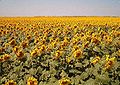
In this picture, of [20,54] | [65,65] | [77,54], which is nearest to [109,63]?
[77,54]

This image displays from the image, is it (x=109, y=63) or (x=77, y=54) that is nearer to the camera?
(x=109, y=63)

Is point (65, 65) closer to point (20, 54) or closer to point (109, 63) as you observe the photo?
Result: point (20, 54)

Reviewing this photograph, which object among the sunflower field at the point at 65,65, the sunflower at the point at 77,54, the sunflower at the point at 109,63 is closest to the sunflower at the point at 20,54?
the sunflower field at the point at 65,65

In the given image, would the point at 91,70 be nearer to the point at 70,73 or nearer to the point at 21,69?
the point at 70,73

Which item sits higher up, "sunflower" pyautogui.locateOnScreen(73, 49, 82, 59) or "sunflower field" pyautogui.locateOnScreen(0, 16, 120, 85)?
"sunflower" pyautogui.locateOnScreen(73, 49, 82, 59)

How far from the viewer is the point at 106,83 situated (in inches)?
196

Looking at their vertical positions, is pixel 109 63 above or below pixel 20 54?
above

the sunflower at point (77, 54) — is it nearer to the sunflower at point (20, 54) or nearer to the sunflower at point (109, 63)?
the sunflower at point (109, 63)

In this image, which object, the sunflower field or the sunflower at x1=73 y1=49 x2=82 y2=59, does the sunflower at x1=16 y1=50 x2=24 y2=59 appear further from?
the sunflower at x1=73 y1=49 x2=82 y2=59

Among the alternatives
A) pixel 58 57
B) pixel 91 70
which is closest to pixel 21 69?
pixel 58 57

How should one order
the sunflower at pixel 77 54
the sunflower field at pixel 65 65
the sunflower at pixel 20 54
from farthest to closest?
the sunflower at pixel 20 54 → the sunflower at pixel 77 54 → the sunflower field at pixel 65 65

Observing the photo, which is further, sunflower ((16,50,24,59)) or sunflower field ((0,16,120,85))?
sunflower ((16,50,24,59))

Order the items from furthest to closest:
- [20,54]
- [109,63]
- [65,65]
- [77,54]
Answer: [20,54] → [65,65] → [77,54] → [109,63]

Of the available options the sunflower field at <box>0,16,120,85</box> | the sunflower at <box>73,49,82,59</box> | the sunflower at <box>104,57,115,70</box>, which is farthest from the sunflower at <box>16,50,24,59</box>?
the sunflower at <box>104,57,115,70</box>
